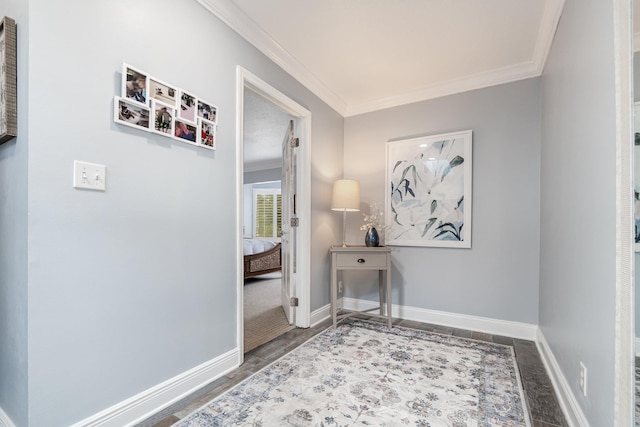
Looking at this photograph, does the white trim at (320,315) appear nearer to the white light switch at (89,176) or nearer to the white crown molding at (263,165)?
the white light switch at (89,176)

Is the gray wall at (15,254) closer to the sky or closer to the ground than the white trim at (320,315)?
closer to the sky

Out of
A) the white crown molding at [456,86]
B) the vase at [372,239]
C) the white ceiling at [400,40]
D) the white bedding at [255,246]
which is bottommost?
the white bedding at [255,246]

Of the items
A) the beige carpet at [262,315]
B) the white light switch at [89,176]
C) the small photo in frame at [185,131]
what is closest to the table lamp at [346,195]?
the beige carpet at [262,315]

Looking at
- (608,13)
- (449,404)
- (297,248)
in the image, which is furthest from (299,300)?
(608,13)

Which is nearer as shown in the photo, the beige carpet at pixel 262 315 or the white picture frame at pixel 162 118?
the white picture frame at pixel 162 118

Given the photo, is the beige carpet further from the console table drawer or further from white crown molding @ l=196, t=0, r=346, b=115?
white crown molding @ l=196, t=0, r=346, b=115

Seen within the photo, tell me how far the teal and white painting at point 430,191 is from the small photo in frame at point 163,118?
2.30m

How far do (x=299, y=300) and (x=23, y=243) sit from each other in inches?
83.6

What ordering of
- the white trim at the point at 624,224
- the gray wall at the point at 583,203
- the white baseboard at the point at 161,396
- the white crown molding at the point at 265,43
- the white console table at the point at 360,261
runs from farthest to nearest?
the white console table at the point at 360,261 → the white crown molding at the point at 265,43 → the white baseboard at the point at 161,396 → the gray wall at the point at 583,203 → the white trim at the point at 624,224

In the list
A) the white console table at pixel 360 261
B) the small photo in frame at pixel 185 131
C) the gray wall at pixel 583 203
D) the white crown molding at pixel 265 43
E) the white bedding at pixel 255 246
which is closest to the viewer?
the gray wall at pixel 583 203

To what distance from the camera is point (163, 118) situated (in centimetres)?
163

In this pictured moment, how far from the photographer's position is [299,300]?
291 cm

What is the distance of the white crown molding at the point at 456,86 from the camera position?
8.80 ft

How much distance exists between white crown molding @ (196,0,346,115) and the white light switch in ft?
4.09
